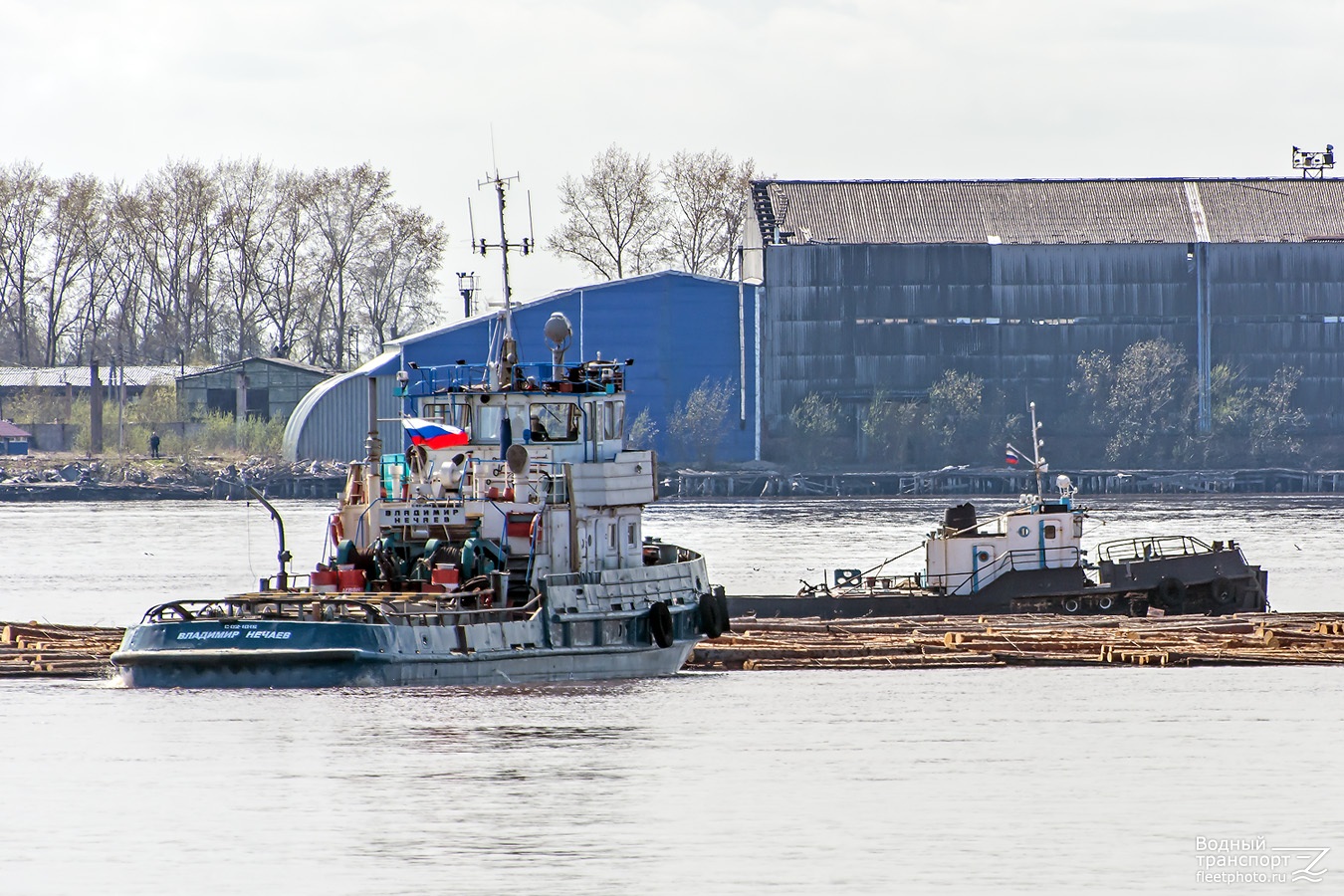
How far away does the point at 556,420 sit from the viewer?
3319 centimetres

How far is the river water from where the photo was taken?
20.8 metres

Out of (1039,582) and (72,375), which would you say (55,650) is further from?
(72,375)

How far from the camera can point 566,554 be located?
106 feet

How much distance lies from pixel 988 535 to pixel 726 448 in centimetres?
6038

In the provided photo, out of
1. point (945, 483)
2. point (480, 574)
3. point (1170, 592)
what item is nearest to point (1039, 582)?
point (1170, 592)

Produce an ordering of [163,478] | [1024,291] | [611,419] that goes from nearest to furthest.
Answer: [611,419] < [1024,291] < [163,478]

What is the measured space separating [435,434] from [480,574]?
2.37 meters

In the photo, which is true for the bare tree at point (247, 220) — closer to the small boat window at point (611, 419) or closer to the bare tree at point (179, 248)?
the bare tree at point (179, 248)

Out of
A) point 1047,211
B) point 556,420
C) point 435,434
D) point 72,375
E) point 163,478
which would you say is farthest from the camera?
point 72,375

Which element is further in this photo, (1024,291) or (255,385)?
(255,385)

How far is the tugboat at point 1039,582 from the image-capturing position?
42.0 m

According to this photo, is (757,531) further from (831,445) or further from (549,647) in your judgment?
(549,647)

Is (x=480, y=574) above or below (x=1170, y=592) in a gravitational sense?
above

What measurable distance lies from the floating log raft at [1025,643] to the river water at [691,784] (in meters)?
0.67
